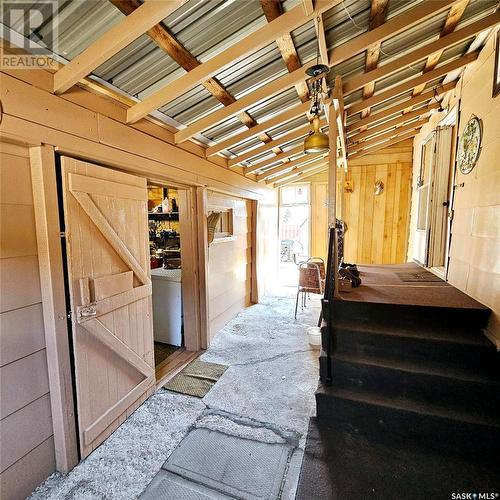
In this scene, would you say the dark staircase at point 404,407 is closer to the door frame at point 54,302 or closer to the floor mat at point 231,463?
the floor mat at point 231,463

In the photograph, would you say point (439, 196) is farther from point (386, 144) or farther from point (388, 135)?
point (386, 144)

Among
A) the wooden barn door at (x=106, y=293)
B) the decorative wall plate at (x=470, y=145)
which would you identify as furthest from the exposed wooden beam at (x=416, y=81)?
the wooden barn door at (x=106, y=293)

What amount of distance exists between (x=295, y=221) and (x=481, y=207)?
13.6ft

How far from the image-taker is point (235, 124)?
9.35 ft

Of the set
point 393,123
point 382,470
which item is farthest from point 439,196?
point 382,470

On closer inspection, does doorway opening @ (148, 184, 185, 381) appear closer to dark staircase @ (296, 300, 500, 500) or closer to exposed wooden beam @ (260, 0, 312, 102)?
exposed wooden beam @ (260, 0, 312, 102)

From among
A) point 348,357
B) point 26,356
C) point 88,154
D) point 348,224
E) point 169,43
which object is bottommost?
point 348,357

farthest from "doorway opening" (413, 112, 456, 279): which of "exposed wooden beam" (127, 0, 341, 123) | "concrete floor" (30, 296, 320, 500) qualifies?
"exposed wooden beam" (127, 0, 341, 123)

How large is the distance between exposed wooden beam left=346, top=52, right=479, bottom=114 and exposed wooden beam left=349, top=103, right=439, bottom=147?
1177 millimetres

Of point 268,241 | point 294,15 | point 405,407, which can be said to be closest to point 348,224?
point 268,241

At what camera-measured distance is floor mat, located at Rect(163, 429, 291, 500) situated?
157 centimetres

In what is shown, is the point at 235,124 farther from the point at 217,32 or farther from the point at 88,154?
A: the point at 88,154

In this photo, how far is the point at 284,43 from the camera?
71.5 inches

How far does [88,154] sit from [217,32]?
3.61ft
